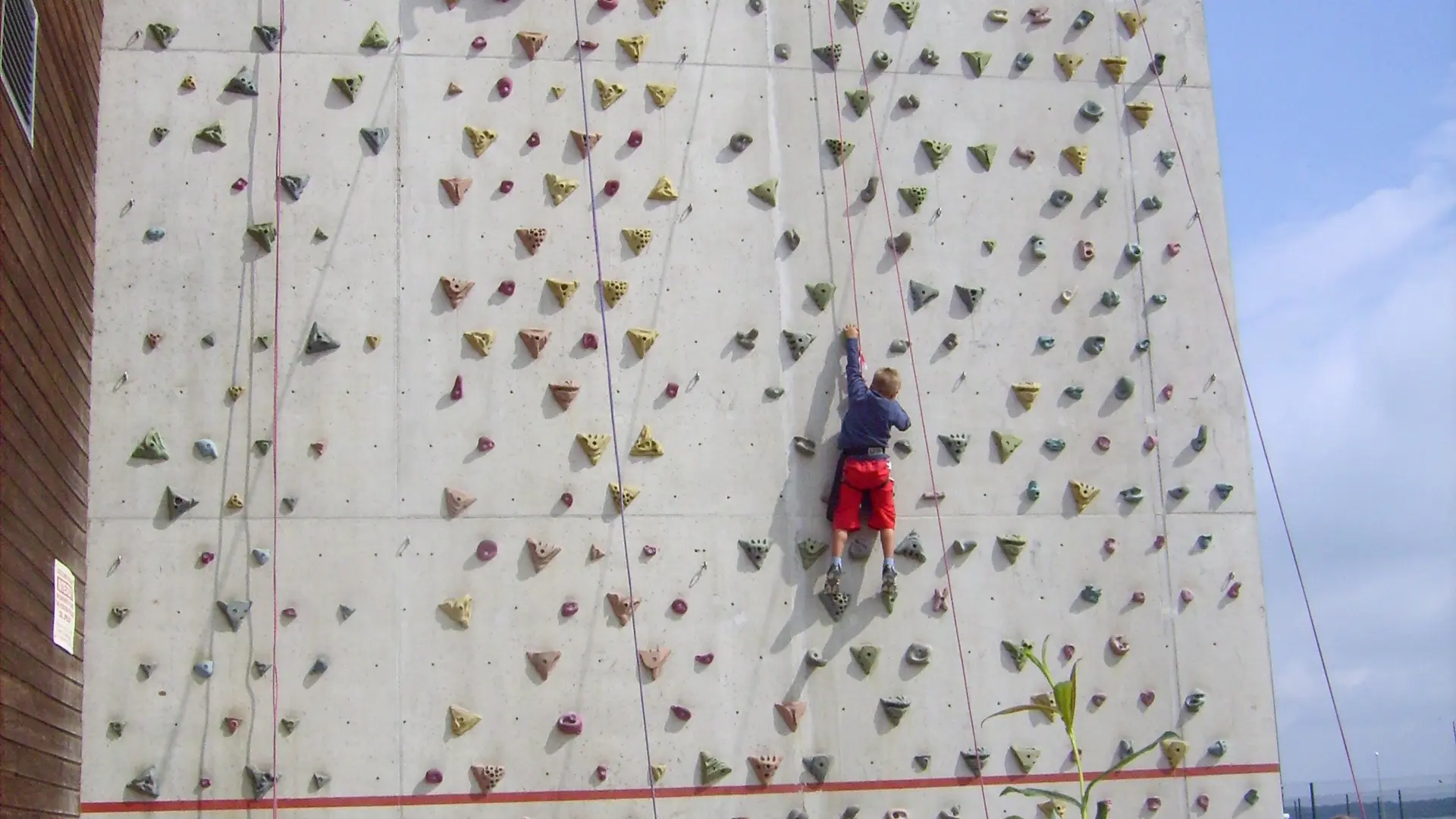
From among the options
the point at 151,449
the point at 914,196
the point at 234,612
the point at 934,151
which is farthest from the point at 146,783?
the point at 934,151

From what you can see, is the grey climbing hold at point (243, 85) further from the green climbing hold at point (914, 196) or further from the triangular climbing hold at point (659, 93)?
the green climbing hold at point (914, 196)

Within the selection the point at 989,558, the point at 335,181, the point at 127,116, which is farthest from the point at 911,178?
the point at 127,116

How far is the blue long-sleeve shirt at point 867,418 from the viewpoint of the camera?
7574 mm

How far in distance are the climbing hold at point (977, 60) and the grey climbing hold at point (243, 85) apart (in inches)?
134

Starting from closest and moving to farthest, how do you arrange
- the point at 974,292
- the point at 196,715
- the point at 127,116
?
1. the point at 196,715
2. the point at 127,116
3. the point at 974,292

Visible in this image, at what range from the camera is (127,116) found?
7602 millimetres

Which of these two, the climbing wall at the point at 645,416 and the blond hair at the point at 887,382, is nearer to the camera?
the climbing wall at the point at 645,416

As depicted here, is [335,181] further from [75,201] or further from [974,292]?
[974,292]

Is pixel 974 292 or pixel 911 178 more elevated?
pixel 911 178

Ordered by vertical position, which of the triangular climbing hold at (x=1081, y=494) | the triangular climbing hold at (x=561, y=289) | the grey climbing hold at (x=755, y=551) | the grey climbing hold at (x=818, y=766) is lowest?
the grey climbing hold at (x=818, y=766)

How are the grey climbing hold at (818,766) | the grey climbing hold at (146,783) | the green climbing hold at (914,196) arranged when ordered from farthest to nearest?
the green climbing hold at (914,196) < the grey climbing hold at (818,766) < the grey climbing hold at (146,783)

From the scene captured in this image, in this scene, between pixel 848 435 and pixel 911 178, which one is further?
pixel 911 178

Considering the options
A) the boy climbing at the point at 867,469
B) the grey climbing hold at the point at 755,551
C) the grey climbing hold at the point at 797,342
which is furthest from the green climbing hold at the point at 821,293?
the grey climbing hold at the point at 755,551

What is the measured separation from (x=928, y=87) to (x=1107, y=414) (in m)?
1.81
